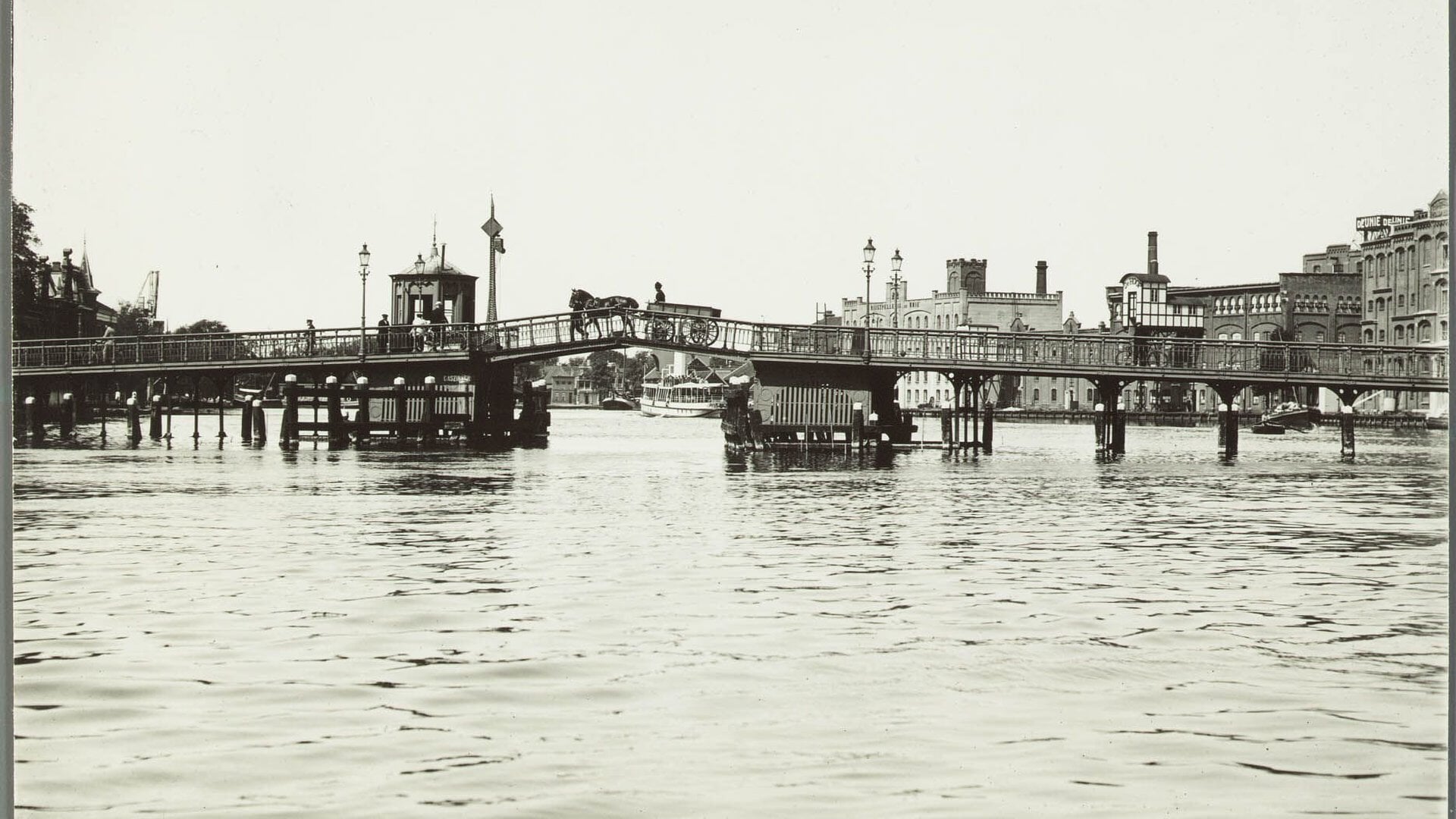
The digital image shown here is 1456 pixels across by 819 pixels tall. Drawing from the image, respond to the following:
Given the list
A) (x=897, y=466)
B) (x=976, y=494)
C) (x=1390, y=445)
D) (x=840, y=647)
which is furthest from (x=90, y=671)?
(x=1390, y=445)

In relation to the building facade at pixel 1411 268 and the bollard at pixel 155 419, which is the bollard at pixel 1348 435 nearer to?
the building facade at pixel 1411 268

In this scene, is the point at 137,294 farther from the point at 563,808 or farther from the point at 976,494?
the point at 976,494

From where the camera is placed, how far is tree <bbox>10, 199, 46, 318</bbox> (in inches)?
240

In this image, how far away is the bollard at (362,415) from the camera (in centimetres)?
2931

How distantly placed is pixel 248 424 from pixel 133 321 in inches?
939

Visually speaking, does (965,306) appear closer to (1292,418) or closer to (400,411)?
(400,411)

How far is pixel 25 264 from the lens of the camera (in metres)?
6.60

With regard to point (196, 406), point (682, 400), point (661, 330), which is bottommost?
point (196, 406)

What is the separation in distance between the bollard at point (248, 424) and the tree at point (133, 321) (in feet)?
73.3

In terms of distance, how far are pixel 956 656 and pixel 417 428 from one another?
2421 centimetres

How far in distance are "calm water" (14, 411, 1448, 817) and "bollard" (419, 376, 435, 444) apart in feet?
46.7

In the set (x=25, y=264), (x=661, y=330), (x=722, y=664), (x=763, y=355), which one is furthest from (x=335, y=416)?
(x=722, y=664)

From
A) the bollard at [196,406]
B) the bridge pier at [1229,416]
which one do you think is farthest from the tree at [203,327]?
the bridge pier at [1229,416]

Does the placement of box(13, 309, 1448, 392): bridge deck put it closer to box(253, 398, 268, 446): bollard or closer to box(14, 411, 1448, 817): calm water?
box(14, 411, 1448, 817): calm water
